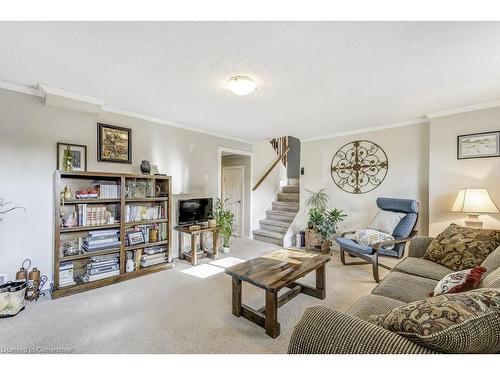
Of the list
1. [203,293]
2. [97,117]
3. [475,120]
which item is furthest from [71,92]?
[475,120]

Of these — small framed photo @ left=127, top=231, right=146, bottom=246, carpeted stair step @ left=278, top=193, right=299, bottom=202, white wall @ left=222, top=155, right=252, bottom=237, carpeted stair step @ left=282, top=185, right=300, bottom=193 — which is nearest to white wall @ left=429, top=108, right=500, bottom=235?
carpeted stair step @ left=278, top=193, right=299, bottom=202

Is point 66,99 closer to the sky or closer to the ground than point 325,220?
closer to the sky

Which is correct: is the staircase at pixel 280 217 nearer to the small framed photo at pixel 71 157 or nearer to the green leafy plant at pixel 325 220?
the green leafy plant at pixel 325 220

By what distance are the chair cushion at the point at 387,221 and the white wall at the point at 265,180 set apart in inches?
107

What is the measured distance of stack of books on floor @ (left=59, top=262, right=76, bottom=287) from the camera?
256cm

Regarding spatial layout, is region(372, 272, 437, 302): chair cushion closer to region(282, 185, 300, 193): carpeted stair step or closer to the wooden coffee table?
the wooden coffee table

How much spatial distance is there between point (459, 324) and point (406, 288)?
1189 millimetres

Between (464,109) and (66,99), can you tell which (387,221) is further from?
(66,99)

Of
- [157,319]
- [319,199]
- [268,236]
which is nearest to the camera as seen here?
[157,319]

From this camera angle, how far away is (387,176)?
13.0 ft

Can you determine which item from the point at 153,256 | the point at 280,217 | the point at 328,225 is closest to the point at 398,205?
the point at 328,225

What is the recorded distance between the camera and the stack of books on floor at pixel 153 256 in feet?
10.5

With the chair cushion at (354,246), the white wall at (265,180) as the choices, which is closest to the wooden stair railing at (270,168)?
the white wall at (265,180)
